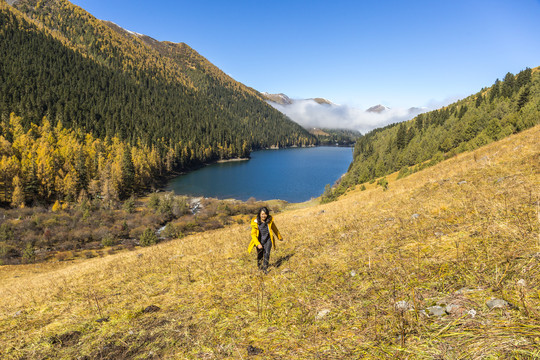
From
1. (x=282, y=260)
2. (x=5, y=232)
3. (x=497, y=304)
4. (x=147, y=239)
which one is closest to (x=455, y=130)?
(x=282, y=260)

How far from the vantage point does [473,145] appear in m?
36.6

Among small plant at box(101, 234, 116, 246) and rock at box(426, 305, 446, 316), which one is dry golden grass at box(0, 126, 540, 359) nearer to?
rock at box(426, 305, 446, 316)

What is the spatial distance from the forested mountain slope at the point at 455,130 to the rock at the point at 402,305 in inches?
1578

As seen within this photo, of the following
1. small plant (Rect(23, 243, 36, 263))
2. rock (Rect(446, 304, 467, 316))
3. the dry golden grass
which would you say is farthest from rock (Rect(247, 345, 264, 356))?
small plant (Rect(23, 243, 36, 263))

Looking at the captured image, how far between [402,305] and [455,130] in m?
82.8

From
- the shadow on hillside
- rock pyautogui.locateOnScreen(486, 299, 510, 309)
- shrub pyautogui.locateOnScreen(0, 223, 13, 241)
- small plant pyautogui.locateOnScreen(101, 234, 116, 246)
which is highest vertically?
rock pyautogui.locateOnScreen(486, 299, 510, 309)

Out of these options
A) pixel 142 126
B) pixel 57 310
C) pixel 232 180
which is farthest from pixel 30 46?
pixel 57 310

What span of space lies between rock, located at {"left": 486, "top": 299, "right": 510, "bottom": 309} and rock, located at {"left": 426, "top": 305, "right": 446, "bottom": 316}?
487 millimetres

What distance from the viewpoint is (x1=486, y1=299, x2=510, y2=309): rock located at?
277 cm

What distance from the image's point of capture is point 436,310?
3096 millimetres

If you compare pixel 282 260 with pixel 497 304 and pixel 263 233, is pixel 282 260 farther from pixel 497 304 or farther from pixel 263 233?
pixel 497 304

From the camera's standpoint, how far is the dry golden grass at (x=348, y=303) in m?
2.74

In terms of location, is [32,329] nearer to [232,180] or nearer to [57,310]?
[57,310]

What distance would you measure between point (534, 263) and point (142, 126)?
17941 cm
